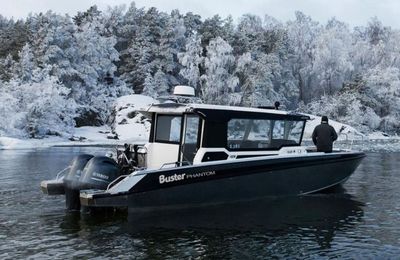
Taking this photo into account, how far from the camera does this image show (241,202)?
1269 centimetres

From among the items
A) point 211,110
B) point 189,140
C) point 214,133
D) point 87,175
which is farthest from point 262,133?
point 87,175

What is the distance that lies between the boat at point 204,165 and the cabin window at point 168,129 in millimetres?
27

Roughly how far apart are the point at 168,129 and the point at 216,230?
3.93 meters

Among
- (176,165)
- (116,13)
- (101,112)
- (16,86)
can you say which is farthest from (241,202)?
(116,13)

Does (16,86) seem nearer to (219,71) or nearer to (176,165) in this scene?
(219,71)

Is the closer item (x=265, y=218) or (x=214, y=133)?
(x=265, y=218)

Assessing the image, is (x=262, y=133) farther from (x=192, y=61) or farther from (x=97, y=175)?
(x=192, y=61)

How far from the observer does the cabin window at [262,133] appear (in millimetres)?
12763

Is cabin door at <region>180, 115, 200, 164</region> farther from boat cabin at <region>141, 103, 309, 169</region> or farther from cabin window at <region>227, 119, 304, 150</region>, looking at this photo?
cabin window at <region>227, 119, 304, 150</region>

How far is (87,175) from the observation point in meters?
11.1

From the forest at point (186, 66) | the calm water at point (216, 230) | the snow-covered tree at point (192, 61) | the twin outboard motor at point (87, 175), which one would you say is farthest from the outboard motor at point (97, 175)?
the snow-covered tree at point (192, 61)

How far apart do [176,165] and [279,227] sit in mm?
2968

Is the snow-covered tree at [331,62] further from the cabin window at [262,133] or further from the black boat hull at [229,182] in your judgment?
the cabin window at [262,133]

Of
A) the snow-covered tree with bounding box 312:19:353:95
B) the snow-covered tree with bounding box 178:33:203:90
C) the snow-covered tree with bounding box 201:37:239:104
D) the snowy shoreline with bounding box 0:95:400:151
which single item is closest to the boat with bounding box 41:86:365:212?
the snowy shoreline with bounding box 0:95:400:151
